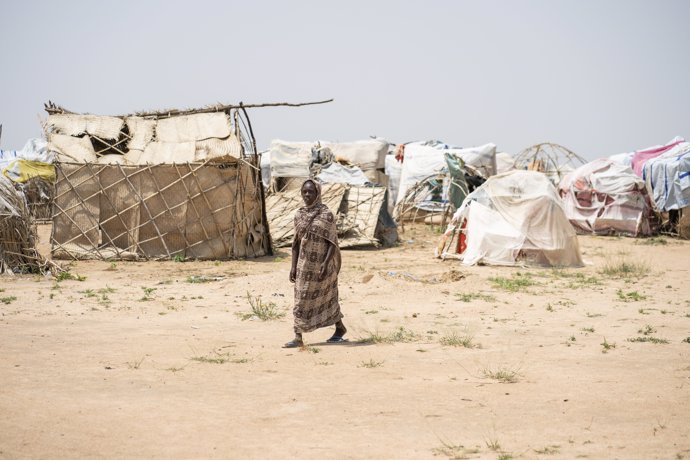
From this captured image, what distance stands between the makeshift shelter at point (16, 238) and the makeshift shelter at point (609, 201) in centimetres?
1249

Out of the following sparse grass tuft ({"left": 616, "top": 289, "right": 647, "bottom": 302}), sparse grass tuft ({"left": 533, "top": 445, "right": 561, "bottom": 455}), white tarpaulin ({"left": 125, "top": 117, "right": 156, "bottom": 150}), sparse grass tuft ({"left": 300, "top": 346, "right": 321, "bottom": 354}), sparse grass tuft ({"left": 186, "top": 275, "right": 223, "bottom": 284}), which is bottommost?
sparse grass tuft ({"left": 186, "top": 275, "right": 223, "bottom": 284})

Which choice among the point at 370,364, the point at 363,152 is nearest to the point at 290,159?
the point at 363,152

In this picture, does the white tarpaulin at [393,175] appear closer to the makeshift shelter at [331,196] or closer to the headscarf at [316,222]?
the makeshift shelter at [331,196]

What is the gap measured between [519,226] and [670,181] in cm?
806

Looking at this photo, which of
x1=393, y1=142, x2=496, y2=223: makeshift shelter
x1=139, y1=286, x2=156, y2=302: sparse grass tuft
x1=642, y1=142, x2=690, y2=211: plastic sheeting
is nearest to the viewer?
x1=139, y1=286, x2=156, y2=302: sparse grass tuft

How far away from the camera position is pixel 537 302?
363 inches

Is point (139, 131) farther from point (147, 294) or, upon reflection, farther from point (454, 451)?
point (454, 451)

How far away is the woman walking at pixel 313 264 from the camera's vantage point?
6.50 m

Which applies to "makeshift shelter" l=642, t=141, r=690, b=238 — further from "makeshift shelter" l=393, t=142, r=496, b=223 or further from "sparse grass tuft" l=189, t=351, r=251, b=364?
"sparse grass tuft" l=189, t=351, r=251, b=364

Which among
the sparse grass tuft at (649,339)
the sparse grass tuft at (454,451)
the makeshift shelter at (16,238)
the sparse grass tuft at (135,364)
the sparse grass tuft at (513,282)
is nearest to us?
the sparse grass tuft at (454,451)

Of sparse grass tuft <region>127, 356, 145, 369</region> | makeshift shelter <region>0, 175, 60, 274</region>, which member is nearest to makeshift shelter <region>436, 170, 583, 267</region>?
makeshift shelter <region>0, 175, 60, 274</region>

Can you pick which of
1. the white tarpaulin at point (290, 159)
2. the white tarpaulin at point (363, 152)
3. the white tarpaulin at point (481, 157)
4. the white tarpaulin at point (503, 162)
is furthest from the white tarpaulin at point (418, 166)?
the white tarpaulin at point (503, 162)

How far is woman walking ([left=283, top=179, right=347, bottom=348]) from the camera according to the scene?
6.50m

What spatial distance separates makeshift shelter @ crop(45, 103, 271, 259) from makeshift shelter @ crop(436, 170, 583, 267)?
3870 millimetres
